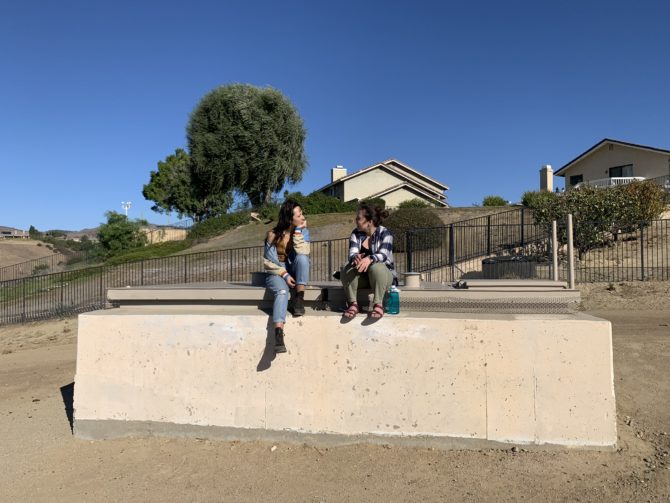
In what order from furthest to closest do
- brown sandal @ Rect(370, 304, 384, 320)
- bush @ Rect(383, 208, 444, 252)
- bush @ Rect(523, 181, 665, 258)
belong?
bush @ Rect(383, 208, 444, 252)
bush @ Rect(523, 181, 665, 258)
brown sandal @ Rect(370, 304, 384, 320)

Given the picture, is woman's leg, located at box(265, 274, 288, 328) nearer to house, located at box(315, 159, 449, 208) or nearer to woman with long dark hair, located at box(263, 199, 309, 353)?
woman with long dark hair, located at box(263, 199, 309, 353)

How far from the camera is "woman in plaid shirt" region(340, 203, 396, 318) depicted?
4.06 m

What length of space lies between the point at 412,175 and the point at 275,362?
151ft

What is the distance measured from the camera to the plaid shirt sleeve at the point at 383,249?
13.6ft

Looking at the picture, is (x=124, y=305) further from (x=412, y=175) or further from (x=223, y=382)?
(x=412, y=175)

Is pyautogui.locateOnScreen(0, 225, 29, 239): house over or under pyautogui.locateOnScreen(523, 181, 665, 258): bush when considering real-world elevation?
over

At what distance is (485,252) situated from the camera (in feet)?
52.9

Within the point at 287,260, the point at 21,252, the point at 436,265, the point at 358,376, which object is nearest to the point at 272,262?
the point at 287,260

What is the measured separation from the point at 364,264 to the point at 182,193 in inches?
1398

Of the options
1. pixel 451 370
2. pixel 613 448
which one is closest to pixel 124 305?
pixel 451 370

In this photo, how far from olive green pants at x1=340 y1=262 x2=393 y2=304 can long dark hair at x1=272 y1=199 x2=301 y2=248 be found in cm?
70

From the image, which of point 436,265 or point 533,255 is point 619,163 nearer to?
point 533,255

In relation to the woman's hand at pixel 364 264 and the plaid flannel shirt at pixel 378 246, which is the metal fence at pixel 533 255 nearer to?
the plaid flannel shirt at pixel 378 246

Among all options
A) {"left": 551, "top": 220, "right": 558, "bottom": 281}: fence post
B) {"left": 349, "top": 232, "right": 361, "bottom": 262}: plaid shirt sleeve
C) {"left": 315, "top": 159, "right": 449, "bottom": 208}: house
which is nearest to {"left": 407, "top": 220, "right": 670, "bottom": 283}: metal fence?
{"left": 551, "top": 220, "right": 558, "bottom": 281}: fence post
